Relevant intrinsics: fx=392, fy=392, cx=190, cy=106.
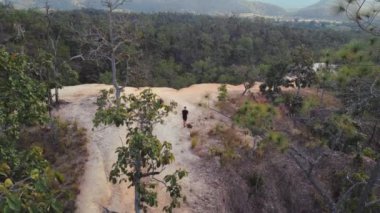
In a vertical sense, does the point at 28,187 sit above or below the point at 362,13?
below

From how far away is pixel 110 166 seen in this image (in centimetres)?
1458

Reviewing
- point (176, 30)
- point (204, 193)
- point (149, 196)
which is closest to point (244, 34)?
point (176, 30)

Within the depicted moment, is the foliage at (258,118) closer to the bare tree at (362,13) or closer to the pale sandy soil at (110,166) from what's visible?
the pale sandy soil at (110,166)

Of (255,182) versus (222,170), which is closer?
(255,182)

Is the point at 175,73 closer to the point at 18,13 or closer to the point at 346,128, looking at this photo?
the point at 18,13

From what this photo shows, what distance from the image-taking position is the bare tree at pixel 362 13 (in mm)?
7324

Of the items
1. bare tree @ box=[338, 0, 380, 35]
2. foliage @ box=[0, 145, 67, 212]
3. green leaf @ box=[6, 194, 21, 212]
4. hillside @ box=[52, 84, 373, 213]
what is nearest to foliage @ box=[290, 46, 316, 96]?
hillside @ box=[52, 84, 373, 213]

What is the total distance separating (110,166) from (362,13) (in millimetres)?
10300

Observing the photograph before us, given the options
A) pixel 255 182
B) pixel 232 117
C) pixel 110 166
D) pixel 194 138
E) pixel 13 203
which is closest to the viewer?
pixel 13 203

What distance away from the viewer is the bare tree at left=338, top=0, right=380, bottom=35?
24.0ft

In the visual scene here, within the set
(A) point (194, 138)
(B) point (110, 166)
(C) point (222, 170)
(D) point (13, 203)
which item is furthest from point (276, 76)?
(D) point (13, 203)

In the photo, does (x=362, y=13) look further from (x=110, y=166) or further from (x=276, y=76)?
(x=276, y=76)

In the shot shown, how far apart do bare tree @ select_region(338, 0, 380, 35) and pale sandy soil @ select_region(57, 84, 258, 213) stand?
24.5ft

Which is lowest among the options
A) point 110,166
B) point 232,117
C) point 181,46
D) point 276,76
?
point 110,166
